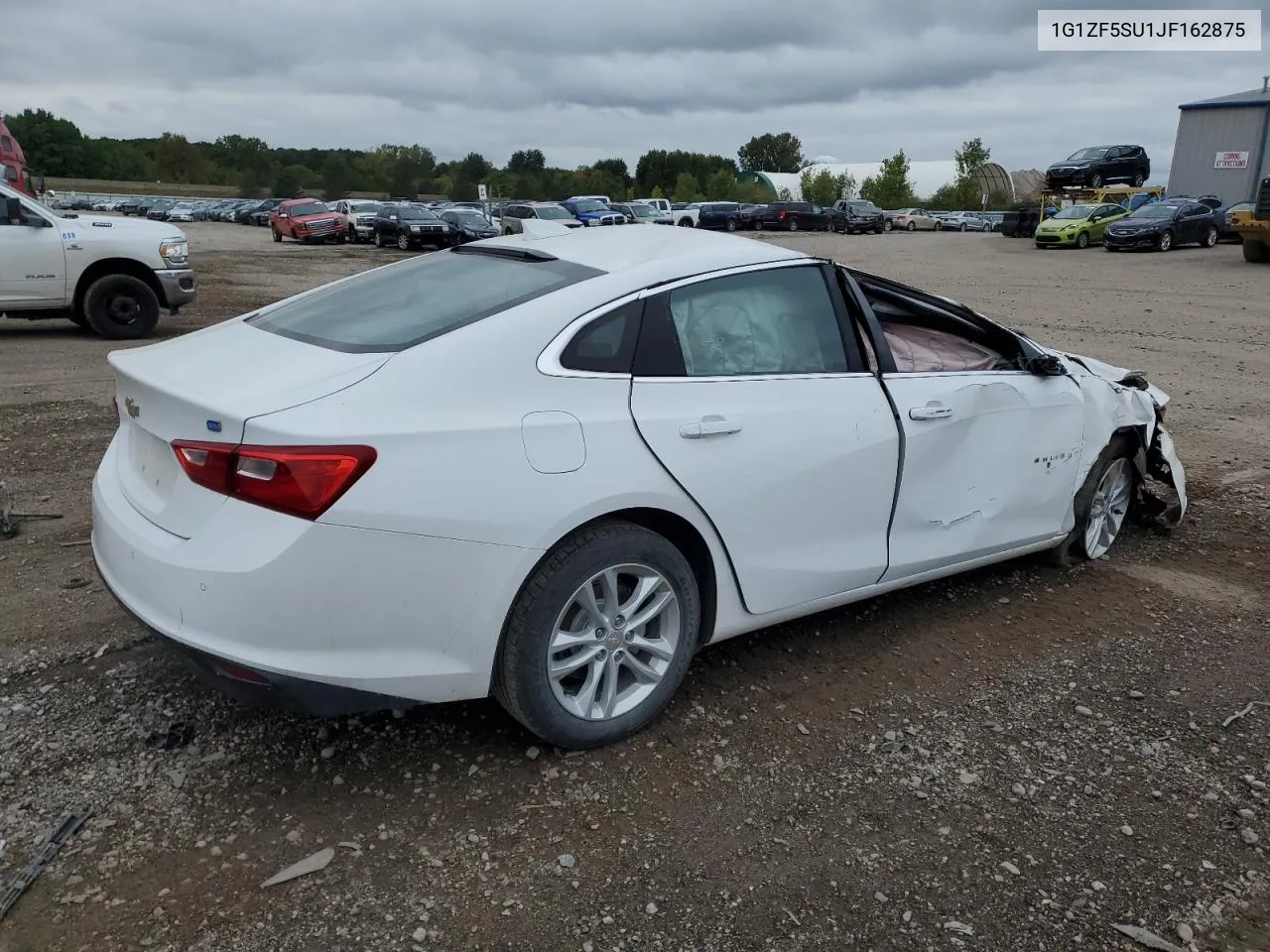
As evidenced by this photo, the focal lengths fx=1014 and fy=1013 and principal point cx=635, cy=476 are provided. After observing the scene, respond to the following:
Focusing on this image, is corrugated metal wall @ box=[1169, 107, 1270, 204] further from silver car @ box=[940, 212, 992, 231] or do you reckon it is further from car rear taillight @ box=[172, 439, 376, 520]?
car rear taillight @ box=[172, 439, 376, 520]

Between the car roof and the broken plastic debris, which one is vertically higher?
the car roof

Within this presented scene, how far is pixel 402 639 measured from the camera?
2.69 meters

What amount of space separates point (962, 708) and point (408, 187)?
338ft

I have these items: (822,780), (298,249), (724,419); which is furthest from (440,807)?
(298,249)

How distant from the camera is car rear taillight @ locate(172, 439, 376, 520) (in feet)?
8.33

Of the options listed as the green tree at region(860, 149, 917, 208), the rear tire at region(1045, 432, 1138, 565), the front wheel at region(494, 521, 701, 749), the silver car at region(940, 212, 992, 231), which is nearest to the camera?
the front wheel at region(494, 521, 701, 749)

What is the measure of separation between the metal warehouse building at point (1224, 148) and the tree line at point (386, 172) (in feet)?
138

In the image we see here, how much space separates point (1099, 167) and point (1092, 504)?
39.5 meters

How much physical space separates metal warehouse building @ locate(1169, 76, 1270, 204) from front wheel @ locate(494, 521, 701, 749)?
43.5 meters

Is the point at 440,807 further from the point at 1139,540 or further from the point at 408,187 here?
the point at 408,187

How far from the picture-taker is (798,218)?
163 ft

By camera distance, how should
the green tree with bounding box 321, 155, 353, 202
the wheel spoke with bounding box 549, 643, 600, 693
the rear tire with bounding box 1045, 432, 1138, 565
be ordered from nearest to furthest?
the wheel spoke with bounding box 549, 643, 600, 693, the rear tire with bounding box 1045, 432, 1138, 565, the green tree with bounding box 321, 155, 353, 202

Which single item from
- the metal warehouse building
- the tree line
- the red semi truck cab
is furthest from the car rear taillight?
the tree line

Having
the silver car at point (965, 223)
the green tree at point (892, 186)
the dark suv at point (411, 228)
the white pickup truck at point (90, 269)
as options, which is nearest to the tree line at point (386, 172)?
the green tree at point (892, 186)
